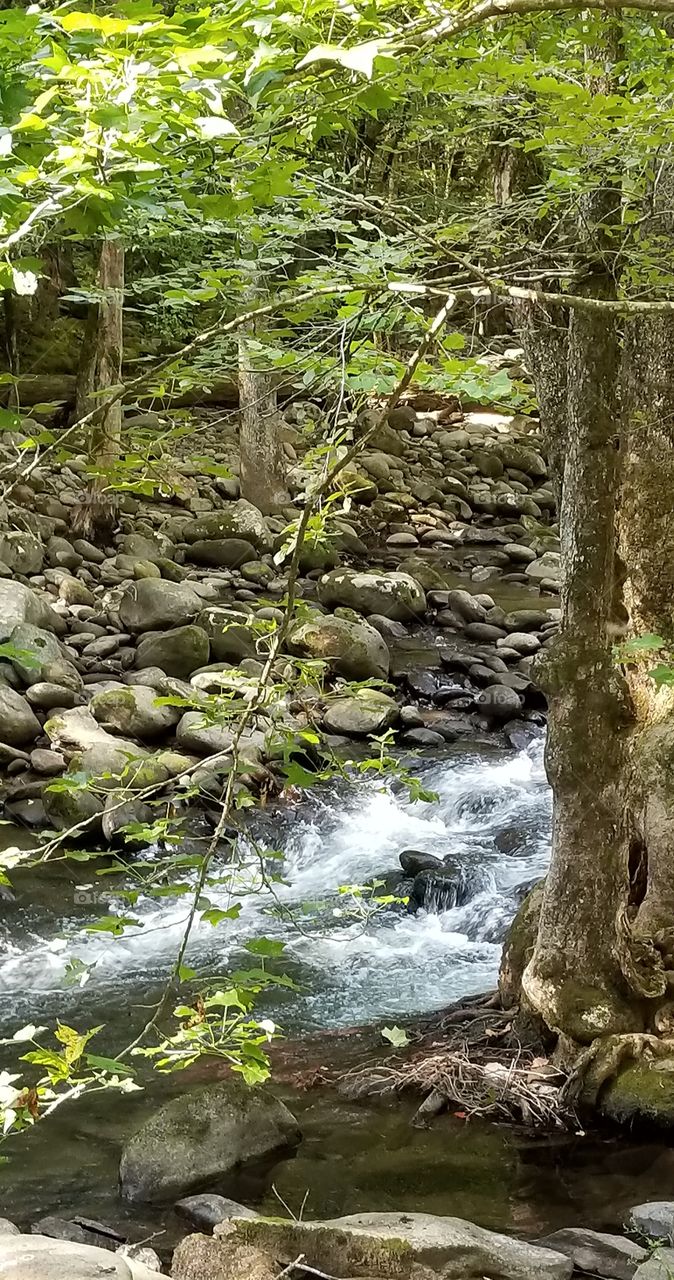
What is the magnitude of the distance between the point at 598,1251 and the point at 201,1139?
150cm

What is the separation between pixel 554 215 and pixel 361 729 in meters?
5.11

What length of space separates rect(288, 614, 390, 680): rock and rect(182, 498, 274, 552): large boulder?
324 cm

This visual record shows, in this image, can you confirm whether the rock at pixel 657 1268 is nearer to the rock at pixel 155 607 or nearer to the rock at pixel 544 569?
the rock at pixel 155 607

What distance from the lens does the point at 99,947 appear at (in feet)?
20.4

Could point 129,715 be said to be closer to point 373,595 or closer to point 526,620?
point 373,595

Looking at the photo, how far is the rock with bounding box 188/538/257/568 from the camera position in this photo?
41.4 feet

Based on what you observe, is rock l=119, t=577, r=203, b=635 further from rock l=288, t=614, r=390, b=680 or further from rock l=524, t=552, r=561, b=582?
rock l=524, t=552, r=561, b=582

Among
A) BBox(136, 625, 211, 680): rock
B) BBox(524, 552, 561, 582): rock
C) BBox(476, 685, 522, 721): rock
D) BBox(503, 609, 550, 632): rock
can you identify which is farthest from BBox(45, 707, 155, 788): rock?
BBox(524, 552, 561, 582): rock

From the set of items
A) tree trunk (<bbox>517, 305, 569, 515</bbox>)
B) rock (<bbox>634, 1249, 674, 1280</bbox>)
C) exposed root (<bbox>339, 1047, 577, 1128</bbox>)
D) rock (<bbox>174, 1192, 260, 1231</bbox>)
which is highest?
tree trunk (<bbox>517, 305, 569, 515</bbox>)

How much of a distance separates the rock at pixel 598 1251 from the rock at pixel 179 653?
605 centimetres

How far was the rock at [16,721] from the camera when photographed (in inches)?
314

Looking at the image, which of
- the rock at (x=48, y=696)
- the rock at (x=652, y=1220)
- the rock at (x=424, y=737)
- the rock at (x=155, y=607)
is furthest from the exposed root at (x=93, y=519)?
the rock at (x=652, y=1220)

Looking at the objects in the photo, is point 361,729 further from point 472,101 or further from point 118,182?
point 118,182

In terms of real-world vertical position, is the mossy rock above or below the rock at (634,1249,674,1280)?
below
